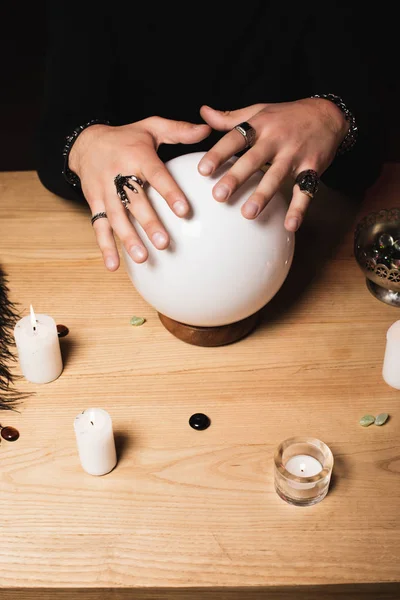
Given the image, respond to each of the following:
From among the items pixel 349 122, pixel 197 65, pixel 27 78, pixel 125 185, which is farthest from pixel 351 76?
pixel 27 78

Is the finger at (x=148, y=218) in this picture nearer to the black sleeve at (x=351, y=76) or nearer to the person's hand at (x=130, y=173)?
the person's hand at (x=130, y=173)

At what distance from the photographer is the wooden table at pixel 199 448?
0.74 meters

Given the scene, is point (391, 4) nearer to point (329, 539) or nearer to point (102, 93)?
point (102, 93)

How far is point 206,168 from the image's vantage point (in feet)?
2.79

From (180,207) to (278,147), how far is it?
8.6 inches

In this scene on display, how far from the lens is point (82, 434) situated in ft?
2.66

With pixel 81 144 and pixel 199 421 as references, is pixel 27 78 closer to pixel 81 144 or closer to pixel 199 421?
pixel 81 144

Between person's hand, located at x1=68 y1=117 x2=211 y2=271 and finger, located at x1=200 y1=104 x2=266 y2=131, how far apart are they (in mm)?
53

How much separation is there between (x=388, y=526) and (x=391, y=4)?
125 inches

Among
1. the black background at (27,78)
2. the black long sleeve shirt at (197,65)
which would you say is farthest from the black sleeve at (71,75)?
the black background at (27,78)

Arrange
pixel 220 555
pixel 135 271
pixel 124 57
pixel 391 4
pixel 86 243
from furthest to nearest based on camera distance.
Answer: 1. pixel 391 4
2. pixel 124 57
3. pixel 86 243
4. pixel 135 271
5. pixel 220 555

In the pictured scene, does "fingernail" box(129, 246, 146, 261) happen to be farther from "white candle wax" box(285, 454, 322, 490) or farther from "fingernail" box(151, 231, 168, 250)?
"white candle wax" box(285, 454, 322, 490)

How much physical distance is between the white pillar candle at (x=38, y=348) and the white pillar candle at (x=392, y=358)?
46 cm

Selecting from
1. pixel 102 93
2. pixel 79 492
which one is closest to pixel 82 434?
pixel 79 492
